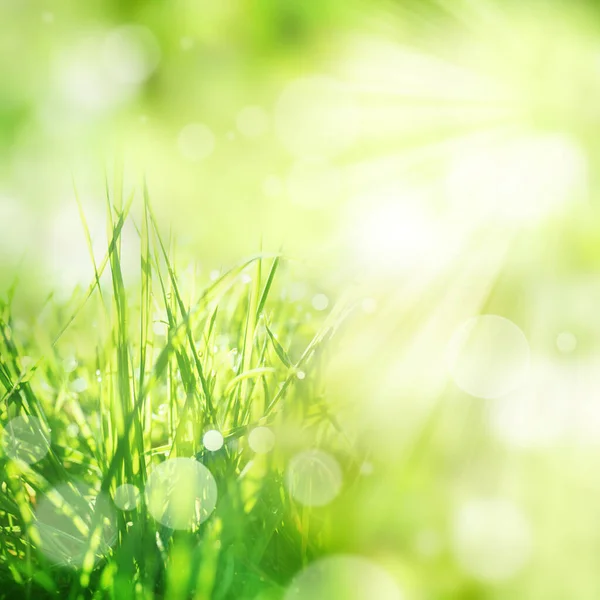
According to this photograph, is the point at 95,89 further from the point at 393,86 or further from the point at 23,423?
the point at 23,423

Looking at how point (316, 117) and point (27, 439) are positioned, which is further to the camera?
point (316, 117)

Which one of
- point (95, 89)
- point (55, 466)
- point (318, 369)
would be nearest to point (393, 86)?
point (95, 89)

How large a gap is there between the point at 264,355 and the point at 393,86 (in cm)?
156

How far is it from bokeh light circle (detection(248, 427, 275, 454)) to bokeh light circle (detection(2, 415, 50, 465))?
0.16 metres

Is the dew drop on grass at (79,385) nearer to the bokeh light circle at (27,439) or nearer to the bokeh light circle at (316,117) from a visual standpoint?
the bokeh light circle at (27,439)

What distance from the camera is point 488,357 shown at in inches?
19.1

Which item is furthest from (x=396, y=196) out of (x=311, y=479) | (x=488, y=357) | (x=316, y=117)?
(x=316, y=117)

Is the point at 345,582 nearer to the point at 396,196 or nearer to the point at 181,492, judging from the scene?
the point at 181,492

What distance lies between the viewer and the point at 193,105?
1.70 metres

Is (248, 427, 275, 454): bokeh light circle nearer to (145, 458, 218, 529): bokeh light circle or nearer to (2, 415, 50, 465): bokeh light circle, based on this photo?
(145, 458, 218, 529): bokeh light circle

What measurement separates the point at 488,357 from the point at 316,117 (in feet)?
5.48

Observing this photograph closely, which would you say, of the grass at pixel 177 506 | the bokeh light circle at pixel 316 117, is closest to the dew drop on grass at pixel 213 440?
the grass at pixel 177 506

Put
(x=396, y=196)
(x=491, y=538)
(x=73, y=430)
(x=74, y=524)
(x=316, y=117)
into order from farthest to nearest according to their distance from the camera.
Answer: (x=316, y=117) → (x=396, y=196) → (x=73, y=430) → (x=74, y=524) → (x=491, y=538)

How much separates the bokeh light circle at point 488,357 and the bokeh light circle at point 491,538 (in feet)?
0.33
